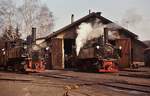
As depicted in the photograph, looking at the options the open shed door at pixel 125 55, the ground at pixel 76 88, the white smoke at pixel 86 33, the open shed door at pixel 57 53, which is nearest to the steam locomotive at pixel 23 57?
the white smoke at pixel 86 33

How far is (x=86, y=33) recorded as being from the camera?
4241 cm

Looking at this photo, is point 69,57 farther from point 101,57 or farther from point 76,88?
point 76,88

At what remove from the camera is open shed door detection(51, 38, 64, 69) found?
45375mm

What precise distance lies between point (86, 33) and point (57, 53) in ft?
17.9

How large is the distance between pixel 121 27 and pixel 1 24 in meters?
28.3

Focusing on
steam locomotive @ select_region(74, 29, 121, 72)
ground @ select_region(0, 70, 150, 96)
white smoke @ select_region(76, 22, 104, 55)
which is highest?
white smoke @ select_region(76, 22, 104, 55)

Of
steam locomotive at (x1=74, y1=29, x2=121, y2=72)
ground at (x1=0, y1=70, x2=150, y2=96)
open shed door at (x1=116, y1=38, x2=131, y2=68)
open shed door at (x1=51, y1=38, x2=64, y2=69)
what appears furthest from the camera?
open shed door at (x1=51, y1=38, x2=64, y2=69)

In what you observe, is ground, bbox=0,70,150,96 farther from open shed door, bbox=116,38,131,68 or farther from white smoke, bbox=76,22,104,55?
open shed door, bbox=116,38,131,68

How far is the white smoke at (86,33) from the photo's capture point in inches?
1647

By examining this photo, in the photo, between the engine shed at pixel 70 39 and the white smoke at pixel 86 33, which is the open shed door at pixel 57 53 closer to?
the engine shed at pixel 70 39

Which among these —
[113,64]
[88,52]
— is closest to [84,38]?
[88,52]

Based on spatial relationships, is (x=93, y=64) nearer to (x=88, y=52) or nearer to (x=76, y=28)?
(x=88, y=52)

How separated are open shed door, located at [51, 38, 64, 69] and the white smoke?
2.99 m

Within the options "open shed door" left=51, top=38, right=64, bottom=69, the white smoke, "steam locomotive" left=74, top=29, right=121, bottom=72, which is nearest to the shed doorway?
the white smoke
